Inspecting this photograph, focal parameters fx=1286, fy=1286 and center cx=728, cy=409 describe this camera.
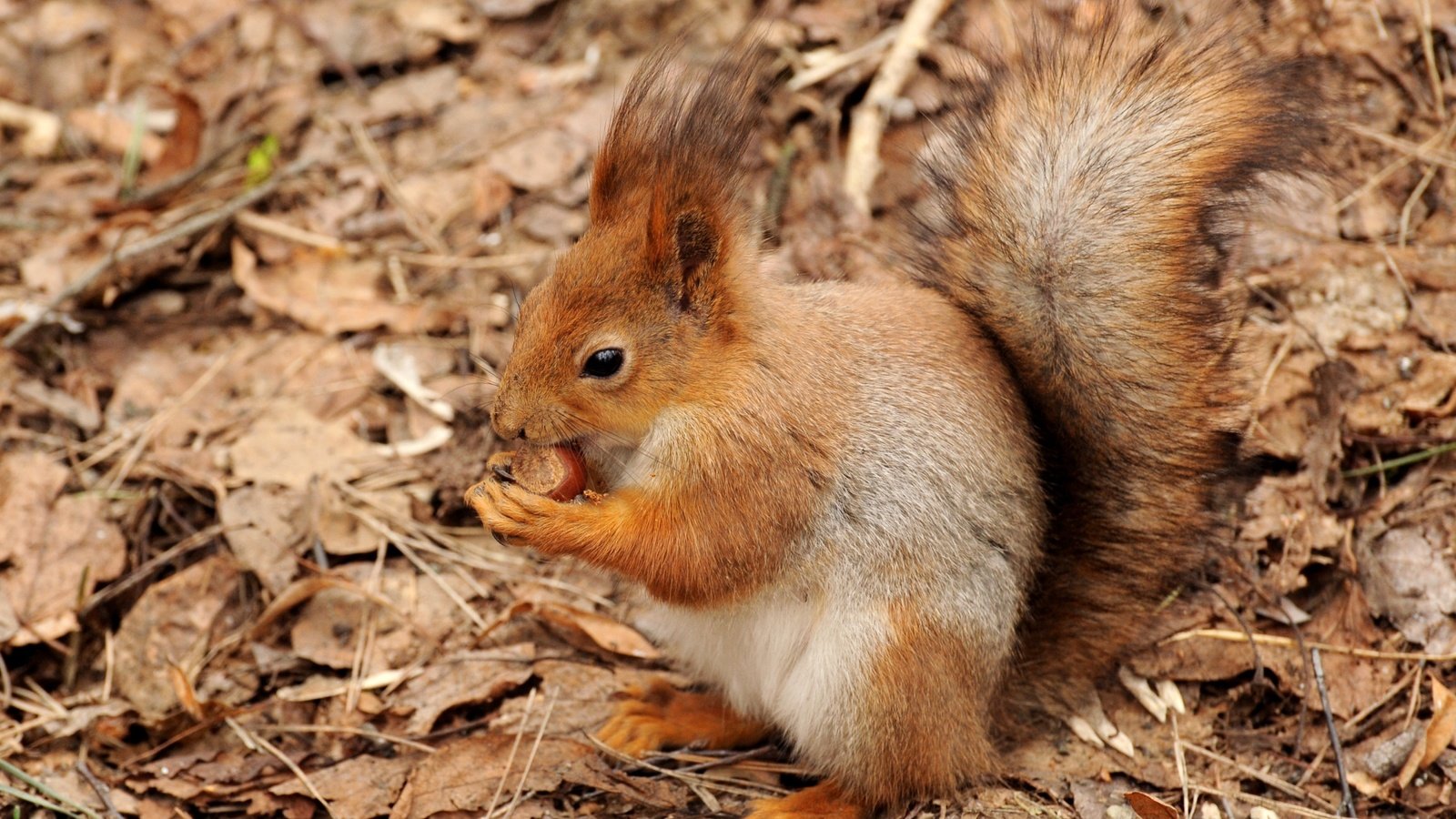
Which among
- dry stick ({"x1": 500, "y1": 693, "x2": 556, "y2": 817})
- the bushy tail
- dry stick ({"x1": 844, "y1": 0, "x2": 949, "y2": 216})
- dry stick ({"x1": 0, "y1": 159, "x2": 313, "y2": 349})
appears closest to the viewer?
the bushy tail

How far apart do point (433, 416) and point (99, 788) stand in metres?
1.40

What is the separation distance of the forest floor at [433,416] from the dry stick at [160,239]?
0.06 ft

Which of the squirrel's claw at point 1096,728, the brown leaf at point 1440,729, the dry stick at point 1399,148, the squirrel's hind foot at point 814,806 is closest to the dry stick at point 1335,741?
the brown leaf at point 1440,729

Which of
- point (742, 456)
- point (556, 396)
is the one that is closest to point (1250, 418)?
point (742, 456)

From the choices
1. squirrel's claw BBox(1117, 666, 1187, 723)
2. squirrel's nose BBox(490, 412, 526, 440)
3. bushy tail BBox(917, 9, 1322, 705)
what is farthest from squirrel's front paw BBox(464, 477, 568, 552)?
squirrel's claw BBox(1117, 666, 1187, 723)

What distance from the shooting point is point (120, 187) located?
4613 millimetres

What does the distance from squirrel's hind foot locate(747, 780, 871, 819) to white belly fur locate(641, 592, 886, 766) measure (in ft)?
0.23

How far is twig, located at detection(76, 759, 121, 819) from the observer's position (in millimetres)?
2842

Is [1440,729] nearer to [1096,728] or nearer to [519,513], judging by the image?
[1096,728]

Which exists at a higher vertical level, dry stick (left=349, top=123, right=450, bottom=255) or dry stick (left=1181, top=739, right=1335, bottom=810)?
dry stick (left=349, top=123, right=450, bottom=255)

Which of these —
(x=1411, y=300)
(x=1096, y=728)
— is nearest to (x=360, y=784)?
(x=1096, y=728)

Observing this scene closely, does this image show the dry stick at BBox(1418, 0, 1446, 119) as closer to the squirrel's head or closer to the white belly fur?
the squirrel's head

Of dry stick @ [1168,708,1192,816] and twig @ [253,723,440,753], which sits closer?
dry stick @ [1168,708,1192,816]

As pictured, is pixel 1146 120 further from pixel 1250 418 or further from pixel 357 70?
pixel 357 70
